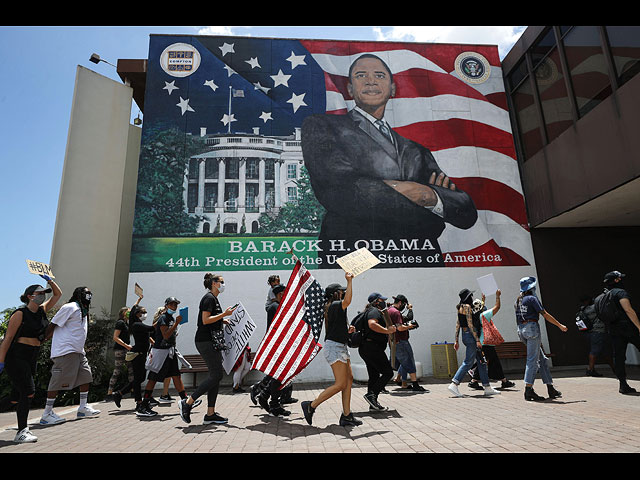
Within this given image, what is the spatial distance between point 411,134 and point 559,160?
4287 millimetres

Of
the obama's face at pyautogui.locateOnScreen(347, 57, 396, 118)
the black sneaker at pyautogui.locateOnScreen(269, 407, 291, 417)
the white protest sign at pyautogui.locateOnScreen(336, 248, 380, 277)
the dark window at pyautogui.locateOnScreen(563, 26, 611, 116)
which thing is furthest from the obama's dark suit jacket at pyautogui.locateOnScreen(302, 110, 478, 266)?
the white protest sign at pyautogui.locateOnScreen(336, 248, 380, 277)

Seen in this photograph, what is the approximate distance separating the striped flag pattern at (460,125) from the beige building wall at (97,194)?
6.79m

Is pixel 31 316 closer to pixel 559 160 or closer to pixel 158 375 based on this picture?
pixel 158 375

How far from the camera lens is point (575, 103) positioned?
1054 centimetres

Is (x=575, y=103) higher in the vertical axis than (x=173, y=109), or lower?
lower

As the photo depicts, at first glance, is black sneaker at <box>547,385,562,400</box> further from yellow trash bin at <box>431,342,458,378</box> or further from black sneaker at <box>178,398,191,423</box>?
black sneaker at <box>178,398,191,423</box>

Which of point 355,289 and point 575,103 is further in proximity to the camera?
point 355,289

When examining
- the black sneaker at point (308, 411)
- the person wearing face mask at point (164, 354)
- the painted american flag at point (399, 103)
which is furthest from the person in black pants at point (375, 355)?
the painted american flag at point (399, 103)

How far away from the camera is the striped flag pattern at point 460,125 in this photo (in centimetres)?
1231

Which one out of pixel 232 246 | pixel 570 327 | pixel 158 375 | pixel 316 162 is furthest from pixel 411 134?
pixel 158 375

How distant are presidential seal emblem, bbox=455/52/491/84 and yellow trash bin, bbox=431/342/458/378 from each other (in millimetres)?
8949

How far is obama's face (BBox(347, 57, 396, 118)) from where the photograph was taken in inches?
511
